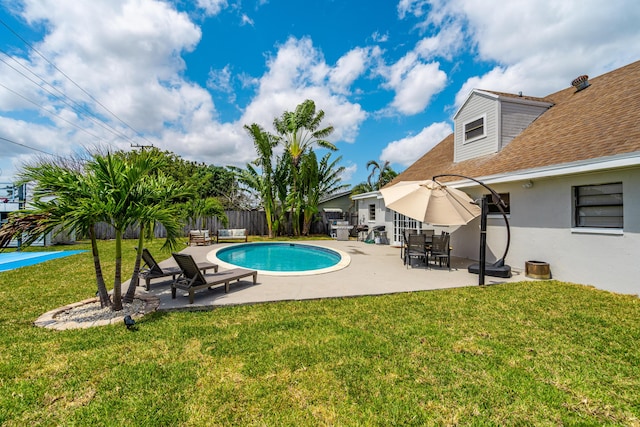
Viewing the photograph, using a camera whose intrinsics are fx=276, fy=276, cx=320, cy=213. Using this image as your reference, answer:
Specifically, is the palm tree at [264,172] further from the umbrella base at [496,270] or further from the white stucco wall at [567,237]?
the umbrella base at [496,270]

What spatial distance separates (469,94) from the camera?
13.0 metres

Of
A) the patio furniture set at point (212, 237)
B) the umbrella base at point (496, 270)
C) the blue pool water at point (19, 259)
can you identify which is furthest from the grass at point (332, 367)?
the patio furniture set at point (212, 237)

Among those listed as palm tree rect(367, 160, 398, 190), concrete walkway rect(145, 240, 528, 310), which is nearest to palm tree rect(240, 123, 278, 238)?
concrete walkway rect(145, 240, 528, 310)

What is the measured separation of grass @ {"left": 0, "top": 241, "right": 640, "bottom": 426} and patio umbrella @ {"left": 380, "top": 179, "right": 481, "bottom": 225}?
329 centimetres

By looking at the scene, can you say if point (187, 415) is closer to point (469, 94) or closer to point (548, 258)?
point (548, 258)

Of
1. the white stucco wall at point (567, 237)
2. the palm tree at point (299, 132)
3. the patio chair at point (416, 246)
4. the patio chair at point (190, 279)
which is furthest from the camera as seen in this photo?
the palm tree at point (299, 132)

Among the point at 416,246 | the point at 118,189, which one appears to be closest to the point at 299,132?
the point at 416,246

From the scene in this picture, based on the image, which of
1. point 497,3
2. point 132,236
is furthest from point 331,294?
point 132,236

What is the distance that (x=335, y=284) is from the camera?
746 centimetres

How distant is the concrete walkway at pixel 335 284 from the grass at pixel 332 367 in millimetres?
708

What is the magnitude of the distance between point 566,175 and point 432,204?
349 cm

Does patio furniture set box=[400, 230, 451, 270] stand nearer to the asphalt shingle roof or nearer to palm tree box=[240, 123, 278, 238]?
the asphalt shingle roof

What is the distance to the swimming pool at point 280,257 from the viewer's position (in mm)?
10828

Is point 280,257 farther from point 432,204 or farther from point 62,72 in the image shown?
point 62,72
